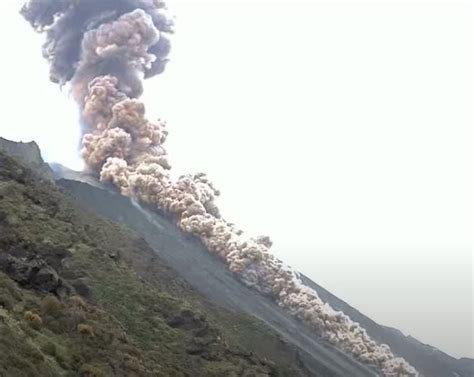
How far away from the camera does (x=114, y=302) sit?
37.6m

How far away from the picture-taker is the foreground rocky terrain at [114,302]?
2505 cm

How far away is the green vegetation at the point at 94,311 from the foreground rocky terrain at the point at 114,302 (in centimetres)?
8

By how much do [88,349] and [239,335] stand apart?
83.1 ft

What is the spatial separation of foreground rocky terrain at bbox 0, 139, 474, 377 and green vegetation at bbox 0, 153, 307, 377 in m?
0.08

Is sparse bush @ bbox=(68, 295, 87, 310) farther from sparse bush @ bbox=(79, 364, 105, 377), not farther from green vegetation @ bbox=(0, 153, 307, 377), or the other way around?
sparse bush @ bbox=(79, 364, 105, 377)

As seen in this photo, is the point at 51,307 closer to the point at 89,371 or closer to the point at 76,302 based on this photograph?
the point at 76,302

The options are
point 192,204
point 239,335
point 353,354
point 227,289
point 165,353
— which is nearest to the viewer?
point 165,353

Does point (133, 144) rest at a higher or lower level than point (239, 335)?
higher

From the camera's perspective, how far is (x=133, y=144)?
299ft

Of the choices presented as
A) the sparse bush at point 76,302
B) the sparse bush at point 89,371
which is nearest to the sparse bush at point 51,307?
the sparse bush at point 76,302

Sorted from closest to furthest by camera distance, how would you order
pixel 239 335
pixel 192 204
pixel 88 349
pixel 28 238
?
pixel 88 349 → pixel 28 238 → pixel 239 335 → pixel 192 204

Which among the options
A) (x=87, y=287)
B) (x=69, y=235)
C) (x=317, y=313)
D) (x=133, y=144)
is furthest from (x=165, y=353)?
(x=133, y=144)

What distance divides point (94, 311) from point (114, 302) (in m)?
7.18

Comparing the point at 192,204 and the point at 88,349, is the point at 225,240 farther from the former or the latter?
the point at 88,349
